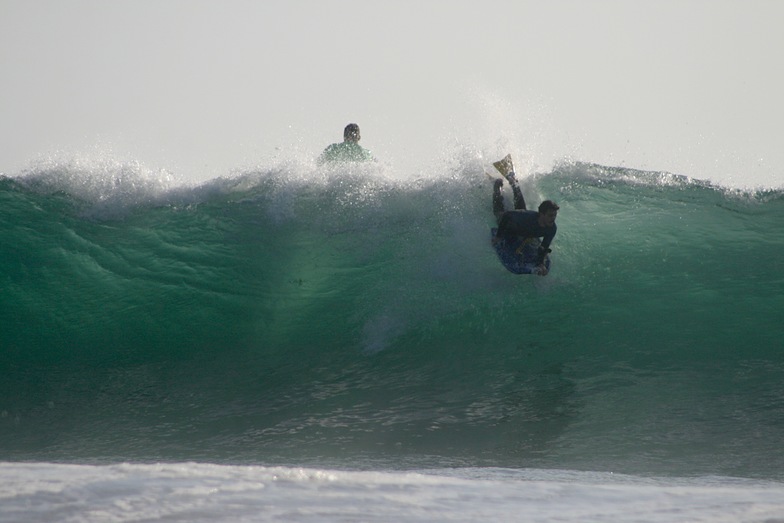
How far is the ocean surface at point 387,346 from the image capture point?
3.17 meters

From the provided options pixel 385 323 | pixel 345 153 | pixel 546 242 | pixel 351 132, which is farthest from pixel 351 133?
pixel 546 242

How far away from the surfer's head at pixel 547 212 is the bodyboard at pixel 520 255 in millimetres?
425

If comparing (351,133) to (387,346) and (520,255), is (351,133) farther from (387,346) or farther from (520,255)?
(387,346)

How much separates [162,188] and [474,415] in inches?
187

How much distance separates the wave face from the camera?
5352 millimetres

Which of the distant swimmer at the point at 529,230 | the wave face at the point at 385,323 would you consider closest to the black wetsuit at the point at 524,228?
the distant swimmer at the point at 529,230

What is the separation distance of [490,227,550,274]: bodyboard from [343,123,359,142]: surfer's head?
261 centimetres

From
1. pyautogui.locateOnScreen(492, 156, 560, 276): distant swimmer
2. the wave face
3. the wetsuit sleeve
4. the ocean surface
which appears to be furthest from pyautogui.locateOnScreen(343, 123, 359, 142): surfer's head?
the wetsuit sleeve

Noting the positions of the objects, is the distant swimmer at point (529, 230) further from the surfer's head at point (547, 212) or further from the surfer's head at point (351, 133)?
the surfer's head at point (351, 133)

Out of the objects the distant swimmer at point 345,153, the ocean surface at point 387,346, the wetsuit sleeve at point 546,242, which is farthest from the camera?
the distant swimmer at point 345,153

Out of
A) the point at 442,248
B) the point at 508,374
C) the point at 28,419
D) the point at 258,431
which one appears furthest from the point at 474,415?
the point at 28,419

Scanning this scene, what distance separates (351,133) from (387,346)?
320cm

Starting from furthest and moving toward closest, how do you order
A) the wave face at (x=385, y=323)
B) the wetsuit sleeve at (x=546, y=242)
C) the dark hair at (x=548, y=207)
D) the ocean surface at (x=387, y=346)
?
the wetsuit sleeve at (x=546, y=242) → the dark hair at (x=548, y=207) → the wave face at (x=385, y=323) → the ocean surface at (x=387, y=346)

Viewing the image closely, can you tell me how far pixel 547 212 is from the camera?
659cm
